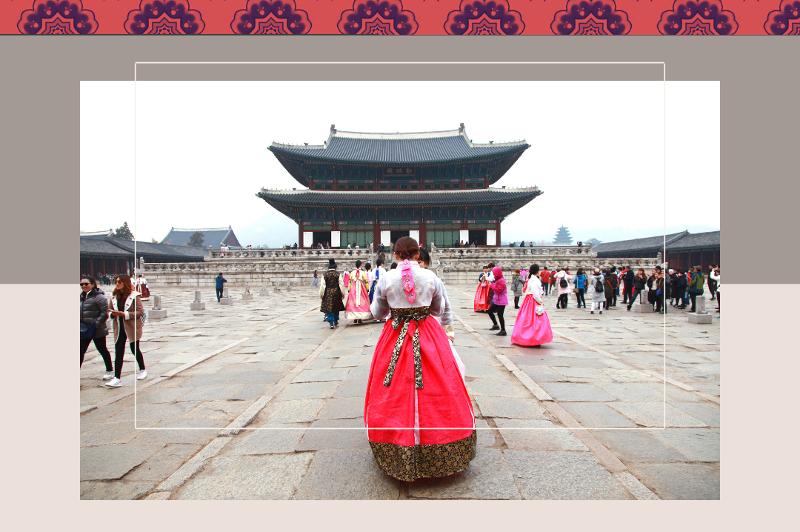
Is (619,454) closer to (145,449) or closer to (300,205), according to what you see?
(145,449)

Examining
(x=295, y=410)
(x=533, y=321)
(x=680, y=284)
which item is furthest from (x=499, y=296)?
(x=680, y=284)

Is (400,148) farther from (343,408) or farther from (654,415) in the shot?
(654,415)

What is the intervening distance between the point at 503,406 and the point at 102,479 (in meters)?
3.50

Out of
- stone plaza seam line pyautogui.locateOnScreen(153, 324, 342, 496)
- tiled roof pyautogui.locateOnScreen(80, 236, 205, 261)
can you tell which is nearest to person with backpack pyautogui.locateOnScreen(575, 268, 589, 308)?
stone plaza seam line pyautogui.locateOnScreen(153, 324, 342, 496)

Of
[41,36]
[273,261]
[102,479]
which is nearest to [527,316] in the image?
[102,479]

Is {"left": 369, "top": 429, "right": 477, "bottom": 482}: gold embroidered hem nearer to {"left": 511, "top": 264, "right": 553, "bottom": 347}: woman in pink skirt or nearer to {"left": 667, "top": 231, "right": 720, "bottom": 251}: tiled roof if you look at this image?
{"left": 511, "top": 264, "right": 553, "bottom": 347}: woman in pink skirt

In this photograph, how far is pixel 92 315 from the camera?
16.8 feet

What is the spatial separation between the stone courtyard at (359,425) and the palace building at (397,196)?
1024 inches

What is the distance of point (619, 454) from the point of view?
3.25m

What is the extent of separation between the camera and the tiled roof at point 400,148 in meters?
32.2

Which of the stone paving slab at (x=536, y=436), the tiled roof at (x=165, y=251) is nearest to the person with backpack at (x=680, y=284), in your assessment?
the stone paving slab at (x=536, y=436)

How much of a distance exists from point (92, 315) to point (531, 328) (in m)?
6.54

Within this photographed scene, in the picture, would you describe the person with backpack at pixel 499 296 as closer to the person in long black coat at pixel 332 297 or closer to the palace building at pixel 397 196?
the person in long black coat at pixel 332 297

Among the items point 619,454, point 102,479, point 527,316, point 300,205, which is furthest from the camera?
point 300,205
